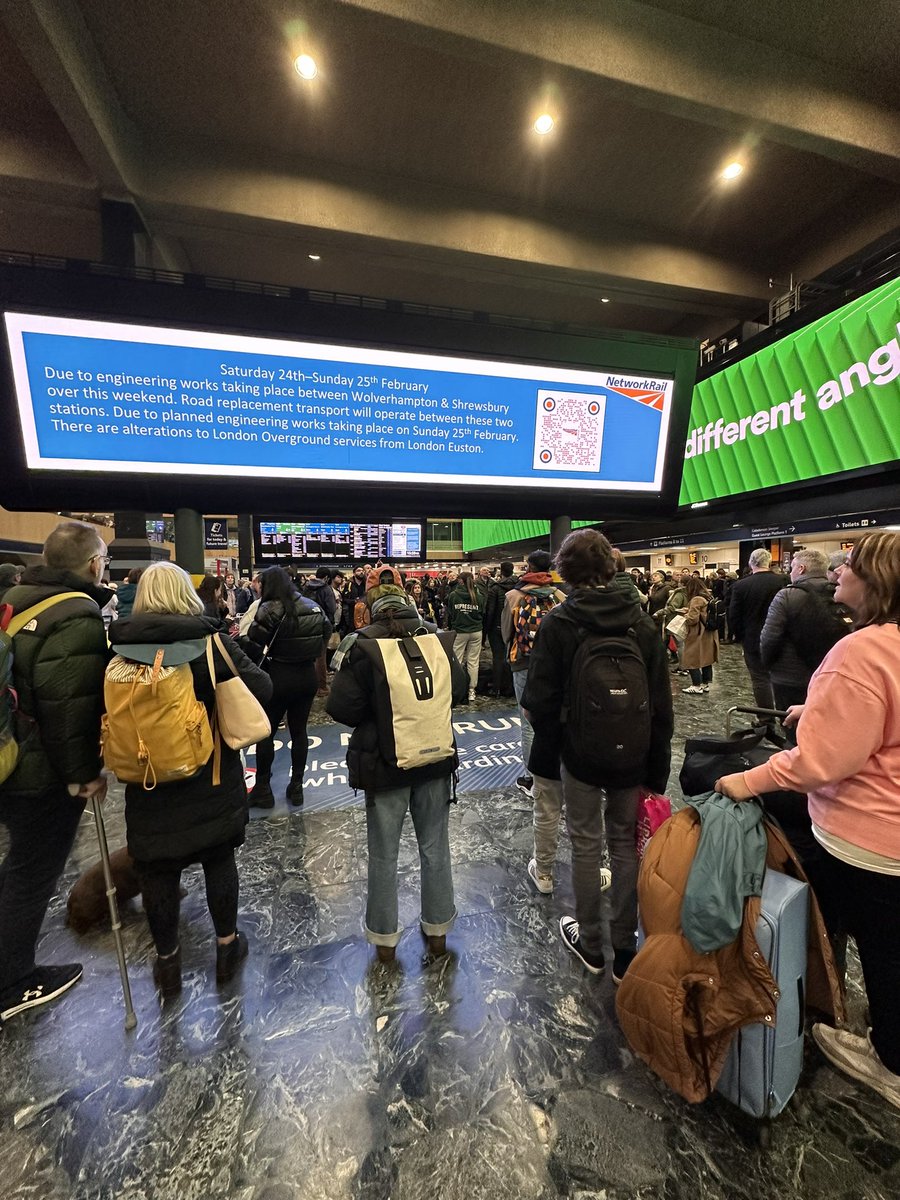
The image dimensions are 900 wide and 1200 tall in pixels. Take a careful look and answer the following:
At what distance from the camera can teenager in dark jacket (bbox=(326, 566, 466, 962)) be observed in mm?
1711

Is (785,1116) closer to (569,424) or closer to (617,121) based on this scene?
(569,424)

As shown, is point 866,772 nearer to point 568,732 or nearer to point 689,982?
point 689,982

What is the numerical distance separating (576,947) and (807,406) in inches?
150

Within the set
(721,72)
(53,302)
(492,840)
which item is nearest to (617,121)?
(721,72)

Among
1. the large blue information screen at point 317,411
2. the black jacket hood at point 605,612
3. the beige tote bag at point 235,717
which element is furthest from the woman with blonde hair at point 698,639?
the beige tote bag at point 235,717

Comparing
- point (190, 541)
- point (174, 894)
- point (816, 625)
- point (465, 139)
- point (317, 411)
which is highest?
point (465, 139)

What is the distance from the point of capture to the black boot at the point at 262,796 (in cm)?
307

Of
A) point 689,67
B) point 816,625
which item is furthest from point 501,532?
point 816,625

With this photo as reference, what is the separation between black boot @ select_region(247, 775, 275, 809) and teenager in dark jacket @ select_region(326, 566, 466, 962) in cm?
153

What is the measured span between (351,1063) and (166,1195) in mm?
495

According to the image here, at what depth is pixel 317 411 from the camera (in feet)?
7.22

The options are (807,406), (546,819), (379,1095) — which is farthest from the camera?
(807,406)

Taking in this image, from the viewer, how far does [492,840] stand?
2.69m

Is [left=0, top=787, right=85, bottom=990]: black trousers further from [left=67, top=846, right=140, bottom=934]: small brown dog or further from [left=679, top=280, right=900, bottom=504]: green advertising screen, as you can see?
[left=679, top=280, right=900, bottom=504]: green advertising screen
